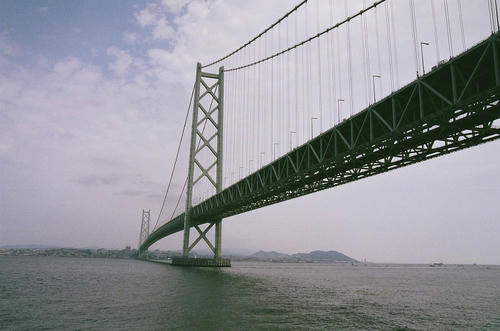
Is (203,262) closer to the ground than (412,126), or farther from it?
closer to the ground

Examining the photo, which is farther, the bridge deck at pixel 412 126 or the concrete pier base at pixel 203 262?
the concrete pier base at pixel 203 262

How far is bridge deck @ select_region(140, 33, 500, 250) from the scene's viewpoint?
48.9ft

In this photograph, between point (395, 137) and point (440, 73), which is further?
point (395, 137)

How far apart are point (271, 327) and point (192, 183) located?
Result: 44600 mm

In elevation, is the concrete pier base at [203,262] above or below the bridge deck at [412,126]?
below

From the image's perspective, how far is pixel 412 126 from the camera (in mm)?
17438

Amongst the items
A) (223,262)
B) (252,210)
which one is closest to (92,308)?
(252,210)

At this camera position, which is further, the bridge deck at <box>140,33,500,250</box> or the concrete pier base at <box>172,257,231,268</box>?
the concrete pier base at <box>172,257,231,268</box>

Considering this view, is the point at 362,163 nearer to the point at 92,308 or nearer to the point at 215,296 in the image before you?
the point at 215,296

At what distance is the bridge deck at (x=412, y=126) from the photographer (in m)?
14.9

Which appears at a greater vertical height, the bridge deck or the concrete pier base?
the bridge deck

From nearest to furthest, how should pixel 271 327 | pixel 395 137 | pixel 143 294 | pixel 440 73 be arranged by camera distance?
pixel 271 327, pixel 440 73, pixel 395 137, pixel 143 294

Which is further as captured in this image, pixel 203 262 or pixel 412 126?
pixel 203 262

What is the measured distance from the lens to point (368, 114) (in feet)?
66.6
